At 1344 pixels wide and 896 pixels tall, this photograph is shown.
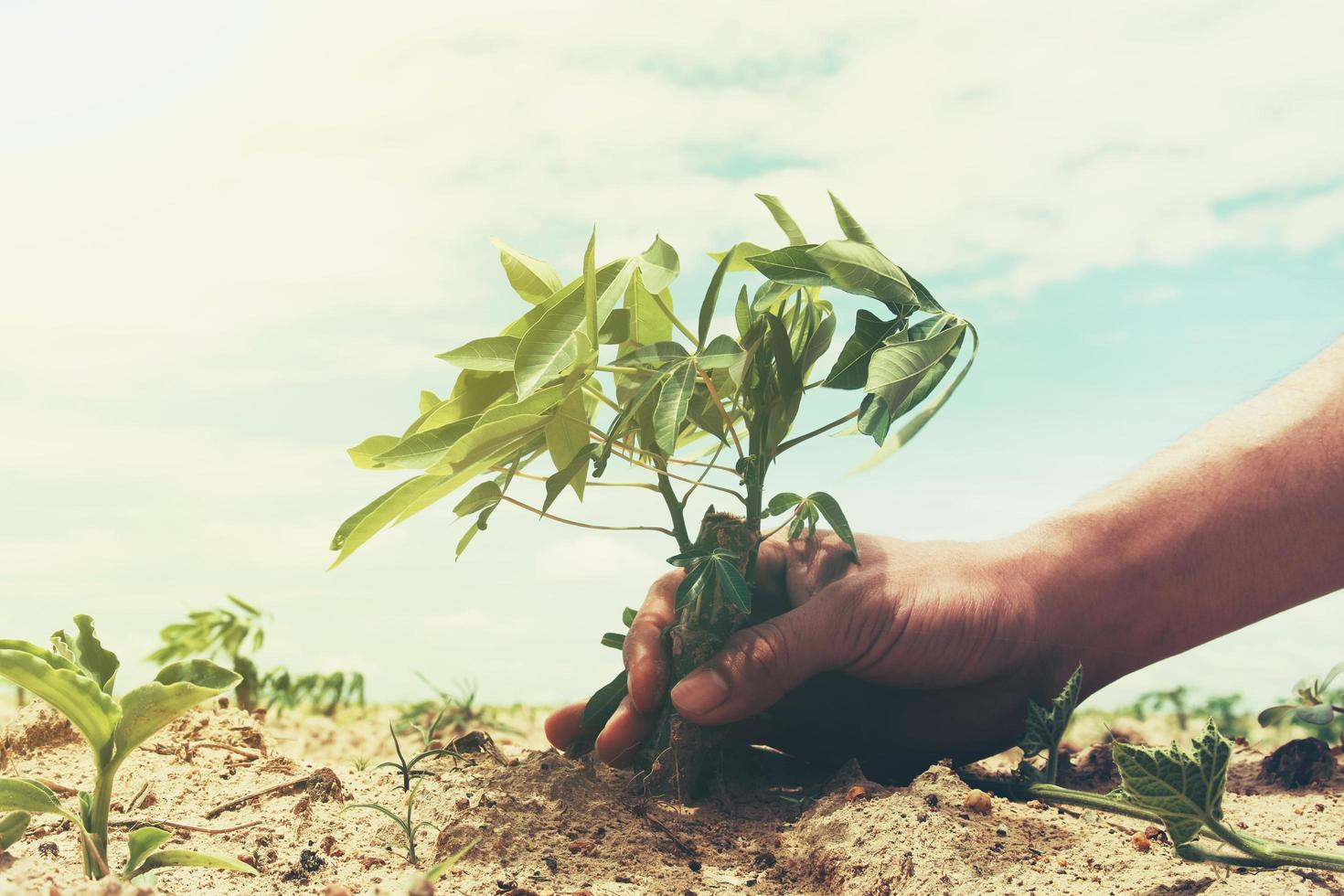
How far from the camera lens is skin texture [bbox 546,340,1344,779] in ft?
8.44

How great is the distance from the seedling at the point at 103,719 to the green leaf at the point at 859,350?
123 cm

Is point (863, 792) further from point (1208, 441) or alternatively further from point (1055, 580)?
point (1208, 441)

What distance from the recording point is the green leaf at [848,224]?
215cm

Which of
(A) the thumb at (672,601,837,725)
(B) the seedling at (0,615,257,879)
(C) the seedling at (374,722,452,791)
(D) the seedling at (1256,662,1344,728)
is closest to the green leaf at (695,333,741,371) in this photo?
(A) the thumb at (672,601,837,725)

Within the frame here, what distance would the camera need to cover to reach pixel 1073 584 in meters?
2.68

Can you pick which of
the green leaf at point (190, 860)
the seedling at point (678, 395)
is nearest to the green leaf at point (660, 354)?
the seedling at point (678, 395)

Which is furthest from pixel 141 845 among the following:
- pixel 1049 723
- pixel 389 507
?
pixel 1049 723

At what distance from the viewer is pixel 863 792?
7.31 ft

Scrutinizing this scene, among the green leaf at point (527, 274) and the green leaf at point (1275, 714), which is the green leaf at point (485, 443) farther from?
the green leaf at point (1275, 714)

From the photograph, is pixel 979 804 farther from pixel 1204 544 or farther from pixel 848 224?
pixel 848 224

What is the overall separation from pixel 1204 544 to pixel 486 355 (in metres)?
1.98

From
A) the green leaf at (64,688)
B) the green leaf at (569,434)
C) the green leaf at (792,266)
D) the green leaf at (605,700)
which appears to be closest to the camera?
the green leaf at (64,688)

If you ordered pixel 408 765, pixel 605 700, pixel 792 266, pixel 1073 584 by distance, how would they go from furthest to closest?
pixel 1073 584 → pixel 605 700 → pixel 408 765 → pixel 792 266

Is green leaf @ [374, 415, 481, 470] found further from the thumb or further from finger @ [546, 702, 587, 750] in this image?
finger @ [546, 702, 587, 750]
